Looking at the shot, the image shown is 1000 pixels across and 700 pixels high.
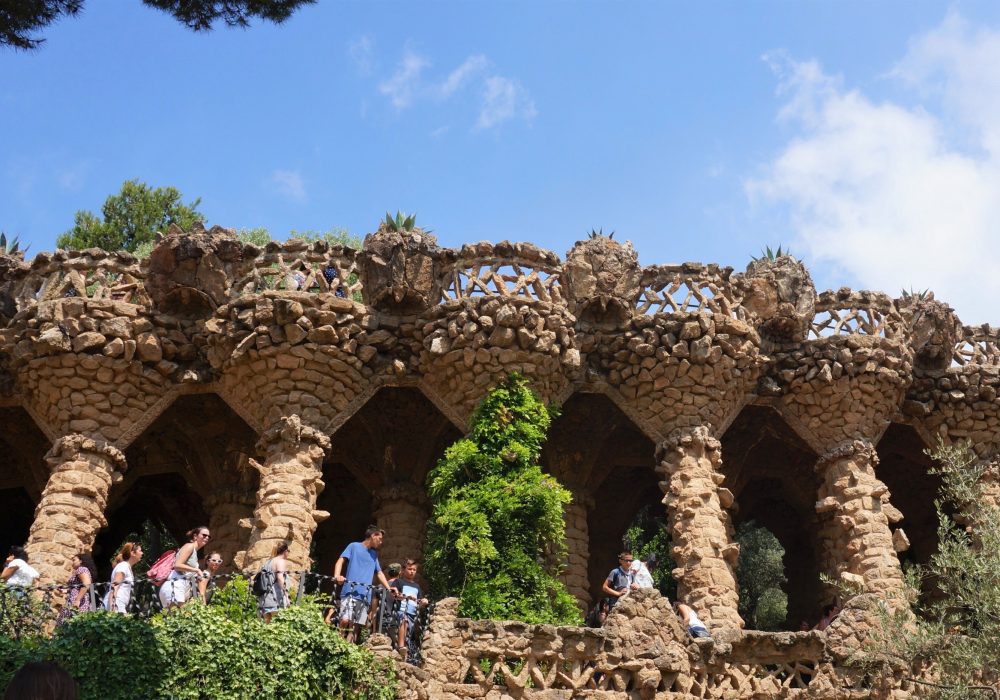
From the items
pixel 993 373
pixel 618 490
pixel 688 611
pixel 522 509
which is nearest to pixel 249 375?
pixel 522 509

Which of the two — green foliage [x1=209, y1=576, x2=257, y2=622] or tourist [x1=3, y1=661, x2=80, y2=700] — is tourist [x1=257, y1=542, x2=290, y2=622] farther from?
tourist [x1=3, y1=661, x2=80, y2=700]

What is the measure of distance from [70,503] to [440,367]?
15.0 feet

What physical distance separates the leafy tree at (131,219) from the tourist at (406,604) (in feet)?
53.4

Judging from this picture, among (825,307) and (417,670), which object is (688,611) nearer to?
(417,670)

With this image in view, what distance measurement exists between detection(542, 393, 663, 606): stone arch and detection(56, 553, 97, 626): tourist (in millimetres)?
6043

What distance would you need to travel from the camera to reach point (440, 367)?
13172 mm

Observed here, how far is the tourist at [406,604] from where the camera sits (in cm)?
973

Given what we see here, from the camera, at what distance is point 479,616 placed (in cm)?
1107

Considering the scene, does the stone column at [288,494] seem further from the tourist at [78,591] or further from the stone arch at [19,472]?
the stone arch at [19,472]

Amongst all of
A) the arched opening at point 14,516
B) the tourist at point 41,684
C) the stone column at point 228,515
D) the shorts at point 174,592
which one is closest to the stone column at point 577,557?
the stone column at point 228,515

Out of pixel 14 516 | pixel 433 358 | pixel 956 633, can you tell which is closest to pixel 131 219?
pixel 14 516

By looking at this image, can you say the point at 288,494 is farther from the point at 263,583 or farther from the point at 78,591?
the point at 263,583

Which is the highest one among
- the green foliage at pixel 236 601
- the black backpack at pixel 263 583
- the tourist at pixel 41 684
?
the black backpack at pixel 263 583

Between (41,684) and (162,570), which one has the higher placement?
(162,570)
